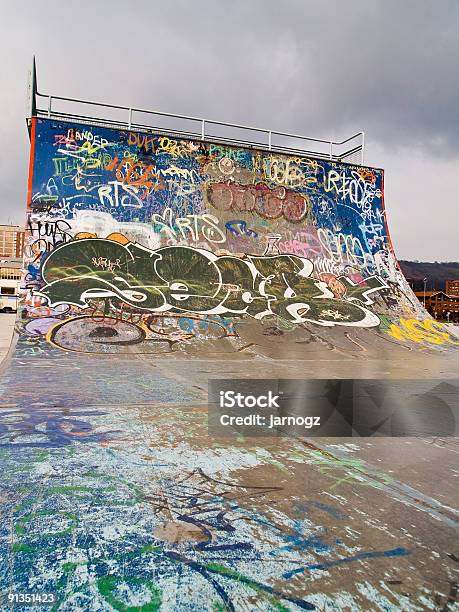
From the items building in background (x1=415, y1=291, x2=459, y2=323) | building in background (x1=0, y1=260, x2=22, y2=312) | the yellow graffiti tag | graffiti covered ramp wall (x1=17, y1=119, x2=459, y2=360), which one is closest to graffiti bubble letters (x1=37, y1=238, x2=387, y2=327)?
graffiti covered ramp wall (x1=17, y1=119, x2=459, y2=360)

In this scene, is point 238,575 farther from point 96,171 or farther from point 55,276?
point 96,171

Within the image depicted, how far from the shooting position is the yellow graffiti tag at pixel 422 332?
48.5 feet

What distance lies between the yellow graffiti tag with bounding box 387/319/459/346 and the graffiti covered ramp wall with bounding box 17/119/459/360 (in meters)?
0.06

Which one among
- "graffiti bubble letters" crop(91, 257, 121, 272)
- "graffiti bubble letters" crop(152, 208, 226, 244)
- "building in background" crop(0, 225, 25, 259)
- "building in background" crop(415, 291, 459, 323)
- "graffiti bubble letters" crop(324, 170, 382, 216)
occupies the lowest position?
"building in background" crop(415, 291, 459, 323)

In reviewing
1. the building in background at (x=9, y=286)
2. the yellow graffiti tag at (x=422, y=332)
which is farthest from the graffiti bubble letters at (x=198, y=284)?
the building in background at (x=9, y=286)

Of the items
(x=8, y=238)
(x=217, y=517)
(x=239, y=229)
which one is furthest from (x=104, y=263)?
(x=8, y=238)

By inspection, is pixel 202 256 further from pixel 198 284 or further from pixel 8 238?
pixel 8 238

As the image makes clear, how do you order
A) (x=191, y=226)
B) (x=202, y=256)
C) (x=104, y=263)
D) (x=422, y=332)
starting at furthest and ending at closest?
(x=422, y=332), (x=191, y=226), (x=202, y=256), (x=104, y=263)

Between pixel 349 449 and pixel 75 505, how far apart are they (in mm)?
2273

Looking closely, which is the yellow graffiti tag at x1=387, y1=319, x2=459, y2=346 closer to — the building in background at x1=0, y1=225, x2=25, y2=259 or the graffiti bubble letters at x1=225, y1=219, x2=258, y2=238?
the graffiti bubble letters at x1=225, y1=219, x2=258, y2=238

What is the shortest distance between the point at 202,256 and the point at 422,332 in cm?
843

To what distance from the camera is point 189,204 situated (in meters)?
15.1

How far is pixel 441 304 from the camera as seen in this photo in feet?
318

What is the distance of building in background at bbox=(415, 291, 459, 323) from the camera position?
309ft
